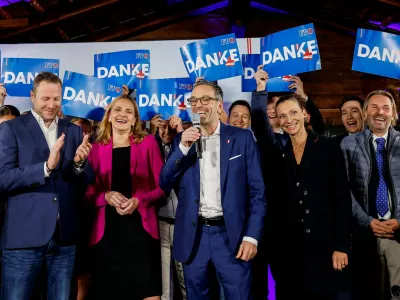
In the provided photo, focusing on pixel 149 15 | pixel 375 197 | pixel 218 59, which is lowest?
pixel 375 197

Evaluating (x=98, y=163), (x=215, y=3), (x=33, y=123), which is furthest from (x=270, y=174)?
(x=215, y=3)

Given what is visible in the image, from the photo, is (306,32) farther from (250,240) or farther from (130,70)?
(250,240)

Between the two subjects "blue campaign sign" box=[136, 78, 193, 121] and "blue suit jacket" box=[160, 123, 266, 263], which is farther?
"blue campaign sign" box=[136, 78, 193, 121]

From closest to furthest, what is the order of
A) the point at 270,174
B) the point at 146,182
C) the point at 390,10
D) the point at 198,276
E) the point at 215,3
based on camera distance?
1. the point at 198,276
2. the point at 146,182
3. the point at 270,174
4. the point at 390,10
5. the point at 215,3

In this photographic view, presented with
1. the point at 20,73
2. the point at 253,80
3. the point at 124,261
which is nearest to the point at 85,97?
the point at 20,73

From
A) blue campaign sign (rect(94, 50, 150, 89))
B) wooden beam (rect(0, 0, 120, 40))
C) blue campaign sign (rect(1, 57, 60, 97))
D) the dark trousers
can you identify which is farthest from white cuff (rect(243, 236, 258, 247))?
wooden beam (rect(0, 0, 120, 40))

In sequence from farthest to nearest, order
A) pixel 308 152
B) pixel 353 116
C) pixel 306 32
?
pixel 306 32, pixel 353 116, pixel 308 152

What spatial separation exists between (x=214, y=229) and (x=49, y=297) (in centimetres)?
101

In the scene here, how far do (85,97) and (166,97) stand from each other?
0.76 metres

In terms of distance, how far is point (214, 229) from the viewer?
2.38 metres

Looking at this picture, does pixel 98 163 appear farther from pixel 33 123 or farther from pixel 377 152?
pixel 377 152

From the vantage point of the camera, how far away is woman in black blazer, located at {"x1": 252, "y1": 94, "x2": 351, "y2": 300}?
2.47 meters

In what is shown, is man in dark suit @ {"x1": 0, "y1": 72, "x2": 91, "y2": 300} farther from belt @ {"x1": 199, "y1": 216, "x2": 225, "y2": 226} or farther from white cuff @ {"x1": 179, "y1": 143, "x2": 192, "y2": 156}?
belt @ {"x1": 199, "y1": 216, "x2": 225, "y2": 226}

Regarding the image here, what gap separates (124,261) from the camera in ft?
8.65
